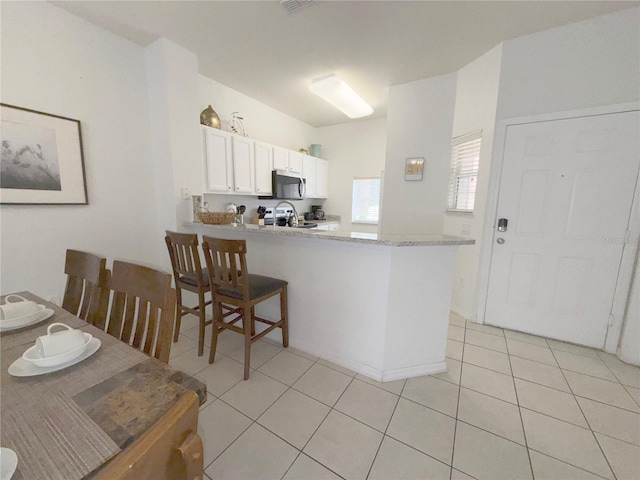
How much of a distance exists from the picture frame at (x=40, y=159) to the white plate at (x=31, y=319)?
145 cm

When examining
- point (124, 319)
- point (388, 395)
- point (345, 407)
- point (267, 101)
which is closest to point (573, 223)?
point (388, 395)

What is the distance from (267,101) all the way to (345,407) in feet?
13.1

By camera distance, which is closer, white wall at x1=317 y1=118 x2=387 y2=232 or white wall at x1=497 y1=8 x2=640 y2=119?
→ white wall at x1=497 y1=8 x2=640 y2=119

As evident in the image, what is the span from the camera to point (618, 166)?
2.01 meters

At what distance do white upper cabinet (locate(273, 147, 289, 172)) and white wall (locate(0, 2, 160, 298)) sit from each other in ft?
5.51

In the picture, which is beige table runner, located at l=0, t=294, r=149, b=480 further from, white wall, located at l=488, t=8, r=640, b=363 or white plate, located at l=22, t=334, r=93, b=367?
white wall, located at l=488, t=8, r=640, b=363

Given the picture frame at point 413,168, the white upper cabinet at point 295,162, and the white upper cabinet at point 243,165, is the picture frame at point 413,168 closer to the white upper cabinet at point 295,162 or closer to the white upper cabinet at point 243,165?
the white upper cabinet at point 295,162

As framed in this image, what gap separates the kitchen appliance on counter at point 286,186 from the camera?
150 inches

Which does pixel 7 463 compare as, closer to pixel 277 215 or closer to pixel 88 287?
pixel 88 287

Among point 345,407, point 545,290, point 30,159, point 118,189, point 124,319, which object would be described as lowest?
point 345,407

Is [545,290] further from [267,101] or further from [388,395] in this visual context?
[267,101]

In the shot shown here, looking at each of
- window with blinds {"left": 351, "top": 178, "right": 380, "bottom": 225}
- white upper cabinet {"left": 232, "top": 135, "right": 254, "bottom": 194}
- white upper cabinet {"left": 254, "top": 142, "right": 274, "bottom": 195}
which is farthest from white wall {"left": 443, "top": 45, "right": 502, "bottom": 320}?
white upper cabinet {"left": 232, "top": 135, "right": 254, "bottom": 194}

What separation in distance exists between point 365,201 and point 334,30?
294 centimetres

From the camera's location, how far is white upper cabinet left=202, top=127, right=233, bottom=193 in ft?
9.34
